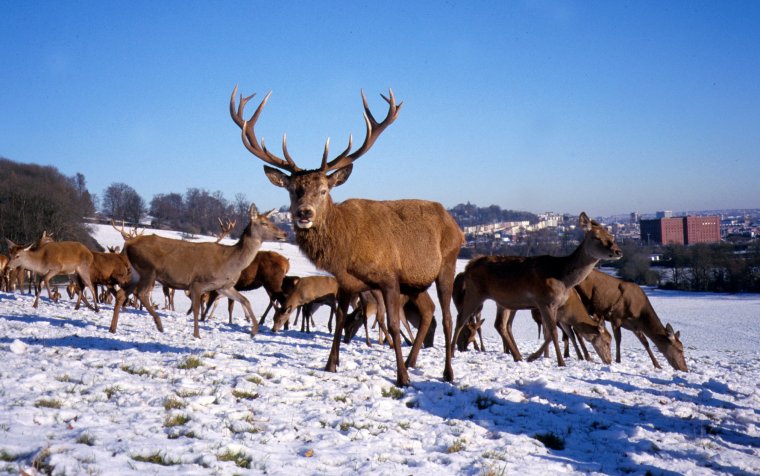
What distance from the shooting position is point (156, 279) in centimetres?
1126

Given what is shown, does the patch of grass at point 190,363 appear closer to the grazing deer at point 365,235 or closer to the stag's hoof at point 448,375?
the grazing deer at point 365,235

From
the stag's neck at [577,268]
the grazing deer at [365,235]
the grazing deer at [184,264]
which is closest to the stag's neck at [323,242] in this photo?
Result: the grazing deer at [365,235]

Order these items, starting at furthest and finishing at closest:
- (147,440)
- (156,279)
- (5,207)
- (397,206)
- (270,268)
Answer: (5,207) → (270,268) → (156,279) → (397,206) → (147,440)

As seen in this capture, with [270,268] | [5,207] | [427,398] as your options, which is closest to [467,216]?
[5,207]

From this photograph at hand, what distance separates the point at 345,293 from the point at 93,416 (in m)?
3.08

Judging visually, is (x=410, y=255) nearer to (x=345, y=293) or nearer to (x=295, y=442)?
(x=345, y=293)

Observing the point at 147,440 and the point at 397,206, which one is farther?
the point at 397,206

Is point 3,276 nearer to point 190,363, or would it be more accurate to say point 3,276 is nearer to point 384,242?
point 190,363

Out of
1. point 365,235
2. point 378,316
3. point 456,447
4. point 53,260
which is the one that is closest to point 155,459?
point 456,447

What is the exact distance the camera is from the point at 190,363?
21.1 ft

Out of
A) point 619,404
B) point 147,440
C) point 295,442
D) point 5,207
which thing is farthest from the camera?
point 5,207

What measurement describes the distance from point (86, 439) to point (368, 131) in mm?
4613

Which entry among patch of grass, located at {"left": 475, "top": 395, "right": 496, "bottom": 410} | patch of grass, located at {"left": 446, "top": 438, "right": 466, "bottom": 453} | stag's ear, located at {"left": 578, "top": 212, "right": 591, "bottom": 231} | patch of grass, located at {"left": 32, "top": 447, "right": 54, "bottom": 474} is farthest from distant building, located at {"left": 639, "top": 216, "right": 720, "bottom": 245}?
patch of grass, located at {"left": 32, "top": 447, "right": 54, "bottom": 474}

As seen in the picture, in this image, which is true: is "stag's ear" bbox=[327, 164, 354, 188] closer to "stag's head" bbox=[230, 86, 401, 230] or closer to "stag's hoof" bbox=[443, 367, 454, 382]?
"stag's head" bbox=[230, 86, 401, 230]
